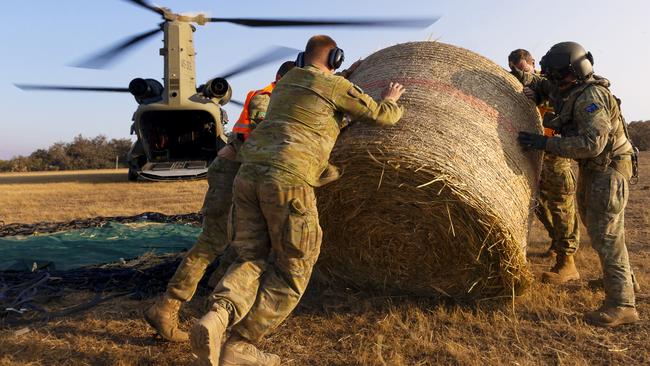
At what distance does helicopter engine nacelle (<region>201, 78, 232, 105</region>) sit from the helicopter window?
71 cm

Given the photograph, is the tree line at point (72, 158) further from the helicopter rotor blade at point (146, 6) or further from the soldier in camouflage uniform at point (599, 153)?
the soldier in camouflage uniform at point (599, 153)

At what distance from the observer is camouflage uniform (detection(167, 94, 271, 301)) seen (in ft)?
11.6

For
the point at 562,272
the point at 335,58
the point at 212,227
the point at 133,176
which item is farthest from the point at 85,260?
the point at 133,176

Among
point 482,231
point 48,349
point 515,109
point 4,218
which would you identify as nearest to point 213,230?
point 48,349

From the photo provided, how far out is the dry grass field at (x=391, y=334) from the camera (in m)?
3.22

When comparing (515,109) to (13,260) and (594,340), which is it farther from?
(13,260)

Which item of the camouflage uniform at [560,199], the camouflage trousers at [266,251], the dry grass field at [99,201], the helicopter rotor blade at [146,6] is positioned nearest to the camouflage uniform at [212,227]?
the camouflage trousers at [266,251]

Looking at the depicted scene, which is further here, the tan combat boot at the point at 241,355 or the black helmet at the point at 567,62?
the black helmet at the point at 567,62

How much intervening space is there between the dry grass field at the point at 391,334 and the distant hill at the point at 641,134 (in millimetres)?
25295

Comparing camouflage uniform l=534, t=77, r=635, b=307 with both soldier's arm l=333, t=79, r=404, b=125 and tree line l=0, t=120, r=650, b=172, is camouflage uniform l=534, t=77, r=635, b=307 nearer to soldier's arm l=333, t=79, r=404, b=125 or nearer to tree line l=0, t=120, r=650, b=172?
soldier's arm l=333, t=79, r=404, b=125

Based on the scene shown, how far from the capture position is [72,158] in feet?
116

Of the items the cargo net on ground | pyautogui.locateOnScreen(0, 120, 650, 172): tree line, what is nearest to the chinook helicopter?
the cargo net on ground

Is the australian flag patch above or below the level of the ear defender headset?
below

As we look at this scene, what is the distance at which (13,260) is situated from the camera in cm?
561
